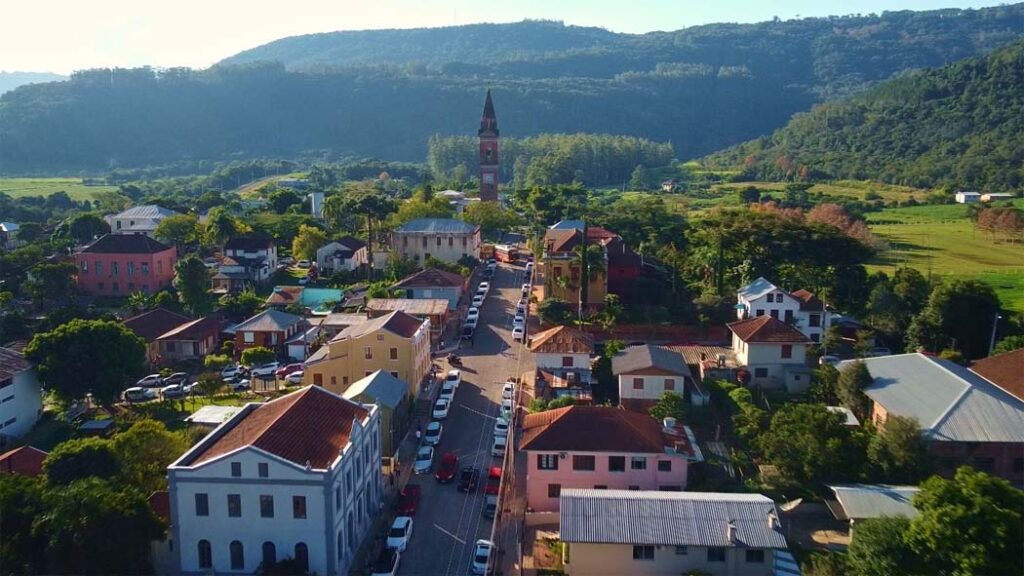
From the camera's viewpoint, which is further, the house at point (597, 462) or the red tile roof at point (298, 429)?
the house at point (597, 462)

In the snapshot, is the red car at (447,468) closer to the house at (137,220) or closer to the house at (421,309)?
the house at (421,309)

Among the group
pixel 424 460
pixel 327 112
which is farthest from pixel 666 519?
pixel 327 112

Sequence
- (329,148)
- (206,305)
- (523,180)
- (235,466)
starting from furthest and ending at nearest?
(329,148), (523,180), (206,305), (235,466)

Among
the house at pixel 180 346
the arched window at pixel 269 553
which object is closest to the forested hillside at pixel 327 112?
the house at pixel 180 346

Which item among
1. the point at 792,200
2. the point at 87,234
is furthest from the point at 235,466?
the point at 792,200

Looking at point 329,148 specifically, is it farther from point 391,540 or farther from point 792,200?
point 391,540
